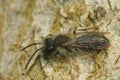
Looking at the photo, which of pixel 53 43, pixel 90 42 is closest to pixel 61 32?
pixel 53 43

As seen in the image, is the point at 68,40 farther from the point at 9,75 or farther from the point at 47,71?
the point at 9,75

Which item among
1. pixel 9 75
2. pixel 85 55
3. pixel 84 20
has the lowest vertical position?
pixel 9 75

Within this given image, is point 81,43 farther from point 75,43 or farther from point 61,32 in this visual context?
point 61,32

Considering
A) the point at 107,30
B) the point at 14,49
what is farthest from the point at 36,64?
the point at 107,30
